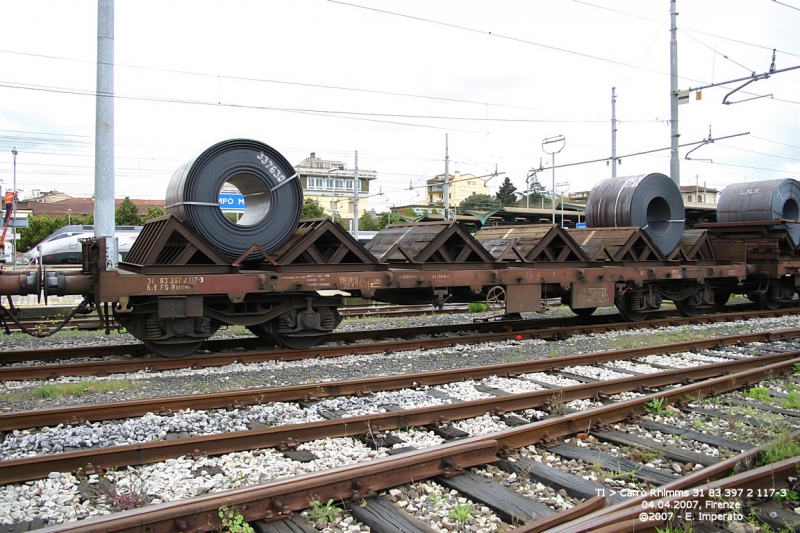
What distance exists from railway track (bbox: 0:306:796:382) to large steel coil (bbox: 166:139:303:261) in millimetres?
1550

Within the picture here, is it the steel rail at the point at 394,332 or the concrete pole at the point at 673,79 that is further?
the concrete pole at the point at 673,79

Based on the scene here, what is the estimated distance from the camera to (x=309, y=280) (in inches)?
336

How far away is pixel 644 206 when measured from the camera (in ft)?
42.0

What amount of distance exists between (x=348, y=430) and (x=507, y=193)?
86.9 meters

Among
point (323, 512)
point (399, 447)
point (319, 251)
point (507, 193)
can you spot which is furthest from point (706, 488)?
point (507, 193)

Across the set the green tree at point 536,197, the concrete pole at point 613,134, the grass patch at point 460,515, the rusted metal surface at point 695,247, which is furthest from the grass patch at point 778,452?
the green tree at point 536,197

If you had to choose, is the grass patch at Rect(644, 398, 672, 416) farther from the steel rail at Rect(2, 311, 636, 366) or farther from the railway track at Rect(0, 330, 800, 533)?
the steel rail at Rect(2, 311, 636, 366)

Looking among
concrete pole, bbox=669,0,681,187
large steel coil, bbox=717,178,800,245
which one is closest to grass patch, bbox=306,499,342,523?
large steel coil, bbox=717,178,800,245

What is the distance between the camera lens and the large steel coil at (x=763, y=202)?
15266 mm

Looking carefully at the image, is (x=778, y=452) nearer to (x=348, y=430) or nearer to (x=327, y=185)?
(x=348, y=430)

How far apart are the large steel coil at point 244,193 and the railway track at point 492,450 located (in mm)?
3003

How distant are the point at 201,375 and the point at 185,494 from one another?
377cm

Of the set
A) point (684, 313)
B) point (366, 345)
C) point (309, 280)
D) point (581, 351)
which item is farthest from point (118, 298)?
point (684, 313)

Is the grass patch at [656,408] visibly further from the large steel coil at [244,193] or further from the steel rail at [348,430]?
the large steel coil at [244,193]
